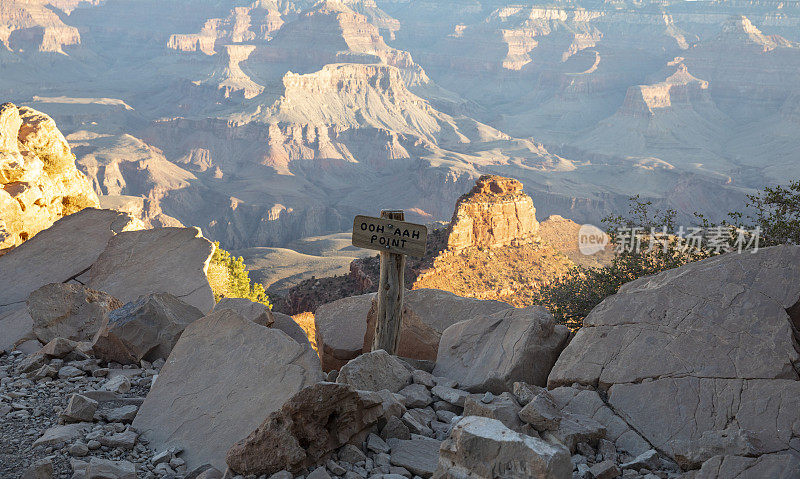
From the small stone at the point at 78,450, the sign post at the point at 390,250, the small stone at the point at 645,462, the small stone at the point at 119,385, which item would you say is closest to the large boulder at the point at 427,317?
the sign post at the point at 390,250

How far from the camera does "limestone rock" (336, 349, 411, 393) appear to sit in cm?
744

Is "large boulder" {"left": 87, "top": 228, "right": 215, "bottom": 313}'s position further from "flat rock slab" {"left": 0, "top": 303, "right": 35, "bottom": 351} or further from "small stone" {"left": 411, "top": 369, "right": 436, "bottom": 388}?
"small stone" {"left": 411, "top": 369, "right": 436, "bottom": 388}

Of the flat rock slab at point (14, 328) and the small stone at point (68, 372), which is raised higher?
the small stone at point (68, 372)

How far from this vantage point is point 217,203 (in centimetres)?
13375

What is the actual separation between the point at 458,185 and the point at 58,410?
129890 mm

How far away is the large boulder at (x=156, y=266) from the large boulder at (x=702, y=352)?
25.1ft

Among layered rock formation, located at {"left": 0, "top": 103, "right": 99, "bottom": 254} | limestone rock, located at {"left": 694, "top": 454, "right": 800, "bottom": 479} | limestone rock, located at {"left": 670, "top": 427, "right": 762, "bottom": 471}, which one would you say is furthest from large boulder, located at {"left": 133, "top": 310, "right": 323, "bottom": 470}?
layered rock formation, located at {"left": 0, "top": 103, "right": 99, "bottom": 254}

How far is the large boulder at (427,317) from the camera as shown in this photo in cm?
1134

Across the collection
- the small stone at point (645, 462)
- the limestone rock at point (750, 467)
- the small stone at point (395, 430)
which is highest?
the limestone rock at point (750, 467)

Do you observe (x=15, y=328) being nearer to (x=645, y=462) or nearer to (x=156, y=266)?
(x=156, y=266)

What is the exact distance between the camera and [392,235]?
8734 millimetres

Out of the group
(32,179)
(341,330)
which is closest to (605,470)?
(341,330)

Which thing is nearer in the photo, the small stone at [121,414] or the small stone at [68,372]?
the small stone at [121,414]

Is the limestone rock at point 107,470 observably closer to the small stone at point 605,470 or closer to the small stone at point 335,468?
the small stone at point 335,468
